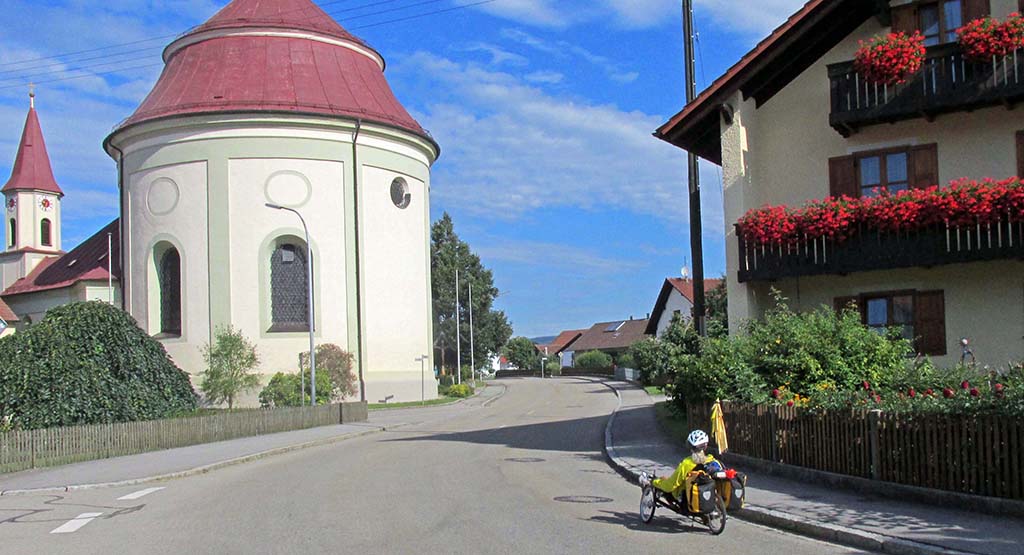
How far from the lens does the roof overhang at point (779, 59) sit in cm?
1803

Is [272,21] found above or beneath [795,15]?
above

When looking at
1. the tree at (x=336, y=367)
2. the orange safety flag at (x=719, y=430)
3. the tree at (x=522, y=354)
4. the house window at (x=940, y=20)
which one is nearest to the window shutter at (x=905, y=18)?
the house window at (x=940, y=20)

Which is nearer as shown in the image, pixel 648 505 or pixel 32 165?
pixel 648 505

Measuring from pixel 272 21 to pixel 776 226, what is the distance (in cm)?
3535

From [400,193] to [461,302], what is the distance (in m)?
41.4

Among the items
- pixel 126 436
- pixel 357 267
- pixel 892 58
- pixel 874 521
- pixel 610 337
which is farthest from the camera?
pixel 610 337

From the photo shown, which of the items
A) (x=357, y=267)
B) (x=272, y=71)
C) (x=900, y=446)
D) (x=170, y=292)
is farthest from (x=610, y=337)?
(x=900, y=446)

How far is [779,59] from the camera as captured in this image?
1880cm

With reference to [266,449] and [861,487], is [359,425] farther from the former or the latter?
[861,487]

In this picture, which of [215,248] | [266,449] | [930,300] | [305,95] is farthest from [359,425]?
[930,300]

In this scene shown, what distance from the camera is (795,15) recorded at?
711 inches

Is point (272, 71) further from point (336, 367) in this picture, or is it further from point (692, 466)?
point (692, 466)

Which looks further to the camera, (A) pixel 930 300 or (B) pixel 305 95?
(B) pixel 305 95

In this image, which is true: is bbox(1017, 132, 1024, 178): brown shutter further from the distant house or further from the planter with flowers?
the distant house
